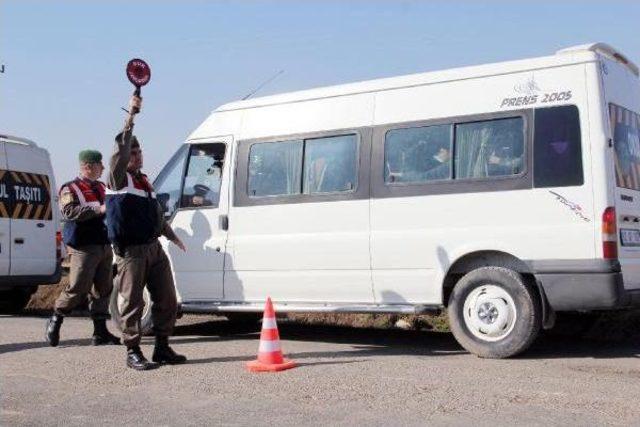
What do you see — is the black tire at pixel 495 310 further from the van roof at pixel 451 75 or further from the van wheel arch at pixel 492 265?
the van roof at pixel 451 75

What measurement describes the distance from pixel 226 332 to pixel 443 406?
15.5ft

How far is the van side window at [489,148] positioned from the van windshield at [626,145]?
2.59ft

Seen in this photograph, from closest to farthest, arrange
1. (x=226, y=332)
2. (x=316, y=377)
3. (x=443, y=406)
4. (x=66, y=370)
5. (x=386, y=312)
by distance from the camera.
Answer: (x=443, y=406), (x=316, y=377), (x=66, y=370), (x=386, y=312), (x=226, y=332)

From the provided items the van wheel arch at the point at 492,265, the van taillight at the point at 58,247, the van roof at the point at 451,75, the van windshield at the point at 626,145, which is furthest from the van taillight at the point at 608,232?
the van taillight at the point at 58,247

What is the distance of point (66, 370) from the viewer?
6.62m

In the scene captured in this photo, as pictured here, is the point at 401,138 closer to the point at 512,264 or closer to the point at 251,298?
the point at 512,264

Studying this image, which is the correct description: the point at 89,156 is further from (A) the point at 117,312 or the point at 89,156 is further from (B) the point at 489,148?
(B) the point at 489,148

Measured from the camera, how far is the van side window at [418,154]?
7.20 meters

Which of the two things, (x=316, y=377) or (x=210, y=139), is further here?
(x=210, y=139)

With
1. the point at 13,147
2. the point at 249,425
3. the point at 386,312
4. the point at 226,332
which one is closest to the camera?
the point at 249,425

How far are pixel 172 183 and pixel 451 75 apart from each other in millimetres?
3335

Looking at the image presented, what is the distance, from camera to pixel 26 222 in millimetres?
11281

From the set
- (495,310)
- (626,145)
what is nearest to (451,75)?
(626,145)

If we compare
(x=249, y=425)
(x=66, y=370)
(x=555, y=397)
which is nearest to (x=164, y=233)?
(x=66, y=370)
